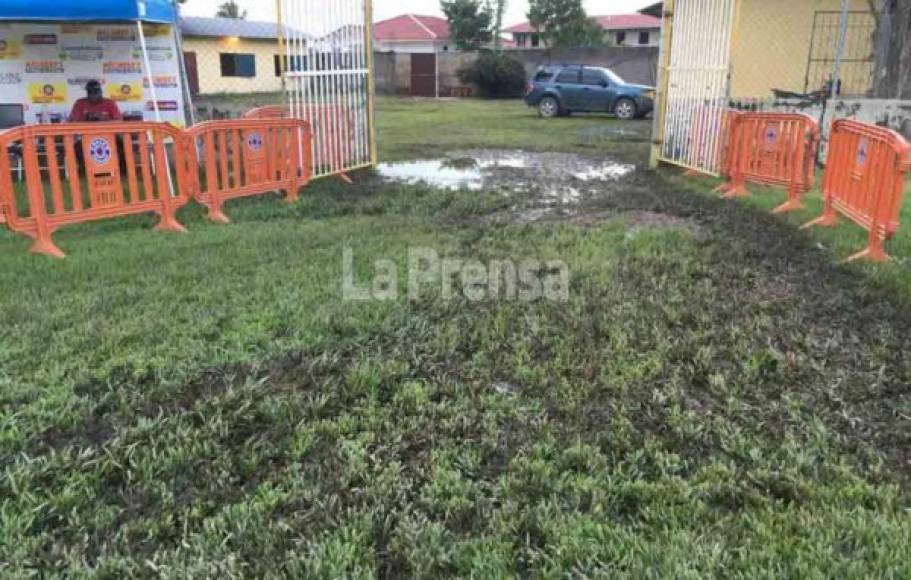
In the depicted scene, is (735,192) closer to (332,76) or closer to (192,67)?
(332,76)

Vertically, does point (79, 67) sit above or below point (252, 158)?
above

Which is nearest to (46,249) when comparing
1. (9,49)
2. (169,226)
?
(169,226)

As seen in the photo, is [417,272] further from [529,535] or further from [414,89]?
[414,89]

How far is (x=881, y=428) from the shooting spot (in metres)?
3.10

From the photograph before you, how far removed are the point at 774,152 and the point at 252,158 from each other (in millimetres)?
5789

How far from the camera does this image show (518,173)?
35.2 ft

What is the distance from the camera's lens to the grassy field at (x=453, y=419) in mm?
2336

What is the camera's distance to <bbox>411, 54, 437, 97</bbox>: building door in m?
34.8

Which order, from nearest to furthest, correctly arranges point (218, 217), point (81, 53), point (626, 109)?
point (218, 217) → point (81, 53) → point (626, 109)

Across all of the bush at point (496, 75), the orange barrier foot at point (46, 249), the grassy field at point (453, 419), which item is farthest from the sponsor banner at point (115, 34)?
the bush at point (496, 75)

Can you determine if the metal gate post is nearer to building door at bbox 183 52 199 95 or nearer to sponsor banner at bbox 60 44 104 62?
sponsor banner at bbox 60 44 104 62

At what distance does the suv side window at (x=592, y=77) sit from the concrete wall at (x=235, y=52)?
38.8 feet

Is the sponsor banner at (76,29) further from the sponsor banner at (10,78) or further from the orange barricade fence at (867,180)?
the orange barricade fence at (867,180)

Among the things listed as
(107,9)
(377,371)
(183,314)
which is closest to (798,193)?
(377,371)
